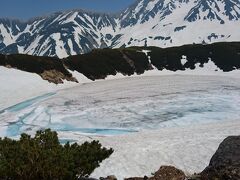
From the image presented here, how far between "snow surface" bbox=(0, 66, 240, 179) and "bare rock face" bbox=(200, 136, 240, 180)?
1521cm

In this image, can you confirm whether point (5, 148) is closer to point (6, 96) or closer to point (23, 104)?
point (23, 104)

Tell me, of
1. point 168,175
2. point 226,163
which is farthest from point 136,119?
point 226,163

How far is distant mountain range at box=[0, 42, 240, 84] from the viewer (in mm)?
111250

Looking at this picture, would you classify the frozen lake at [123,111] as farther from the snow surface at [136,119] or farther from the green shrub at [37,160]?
the green shrub at [37,160]

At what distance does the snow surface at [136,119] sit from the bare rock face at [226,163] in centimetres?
1521

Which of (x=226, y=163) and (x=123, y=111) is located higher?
(x=226, y=163)

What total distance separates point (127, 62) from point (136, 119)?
3193 inches

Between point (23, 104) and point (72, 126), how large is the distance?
23.3 m

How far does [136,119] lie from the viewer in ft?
175

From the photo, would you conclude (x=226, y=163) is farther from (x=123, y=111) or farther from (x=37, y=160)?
(x=123, y=111)

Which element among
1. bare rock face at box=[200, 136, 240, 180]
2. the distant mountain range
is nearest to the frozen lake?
bare rock face at box=[200, 136, 240, 180]

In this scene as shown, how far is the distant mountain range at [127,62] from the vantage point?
365 feet

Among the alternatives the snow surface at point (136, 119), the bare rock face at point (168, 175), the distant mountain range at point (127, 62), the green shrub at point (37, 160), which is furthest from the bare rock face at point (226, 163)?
the distant mountain range at point (127, 62)

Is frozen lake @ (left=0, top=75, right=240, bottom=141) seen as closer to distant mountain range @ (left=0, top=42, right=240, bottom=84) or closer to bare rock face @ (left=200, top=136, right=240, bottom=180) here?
bare rock face @ (left=200, top=136, right=240, bottom=180)
